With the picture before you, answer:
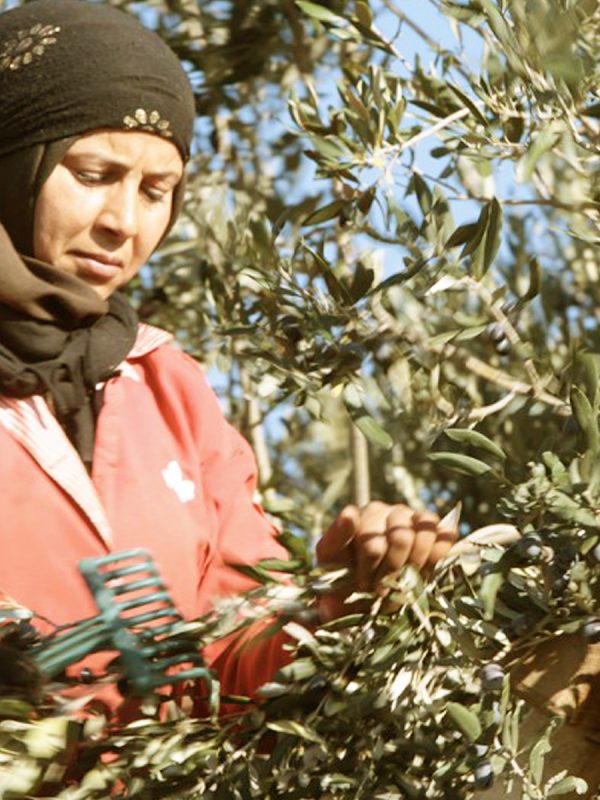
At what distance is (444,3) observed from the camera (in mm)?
2201

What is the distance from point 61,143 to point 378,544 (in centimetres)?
69

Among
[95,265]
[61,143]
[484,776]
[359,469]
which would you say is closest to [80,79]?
[61,143]

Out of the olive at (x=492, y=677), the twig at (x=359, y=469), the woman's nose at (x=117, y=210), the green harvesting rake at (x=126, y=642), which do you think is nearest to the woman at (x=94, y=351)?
the woman's nose at (x=117, y=210)

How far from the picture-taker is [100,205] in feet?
7.29

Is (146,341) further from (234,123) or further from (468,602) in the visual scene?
(234,123)

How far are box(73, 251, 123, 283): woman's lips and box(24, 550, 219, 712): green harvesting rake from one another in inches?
18.2

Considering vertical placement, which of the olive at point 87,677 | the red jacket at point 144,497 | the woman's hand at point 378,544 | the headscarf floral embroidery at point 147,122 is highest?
the headscarf floral embroidery at point 147,122

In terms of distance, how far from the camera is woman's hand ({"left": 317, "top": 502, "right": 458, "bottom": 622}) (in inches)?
72.5

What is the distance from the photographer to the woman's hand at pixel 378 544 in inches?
72.5

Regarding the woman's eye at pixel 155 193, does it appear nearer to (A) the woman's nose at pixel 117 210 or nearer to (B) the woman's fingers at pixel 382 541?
(A) the woman's nose at pixel 117 210

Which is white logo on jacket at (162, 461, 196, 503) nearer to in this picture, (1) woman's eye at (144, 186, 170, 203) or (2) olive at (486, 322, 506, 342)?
(1) woman's eye at (144, 186, 170, 203)

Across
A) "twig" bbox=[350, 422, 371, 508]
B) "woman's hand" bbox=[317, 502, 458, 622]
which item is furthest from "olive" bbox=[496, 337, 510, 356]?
"twig" bbox=[350, 422, 371, 508]

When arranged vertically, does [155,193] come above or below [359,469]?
above

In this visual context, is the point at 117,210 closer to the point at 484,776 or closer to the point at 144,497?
the point at 144,497
